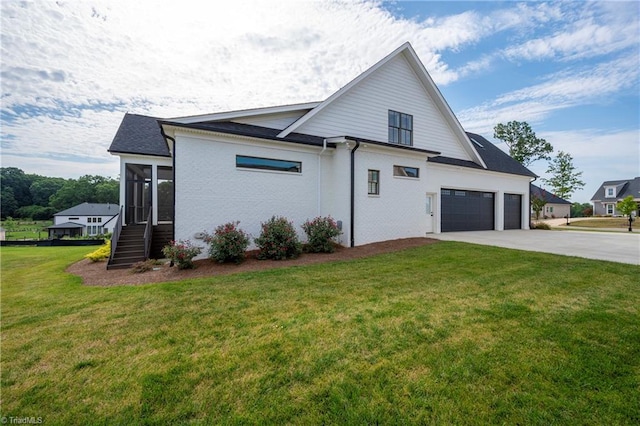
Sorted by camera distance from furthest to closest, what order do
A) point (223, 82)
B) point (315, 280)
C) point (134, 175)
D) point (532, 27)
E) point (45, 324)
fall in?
point (134, 175), point (223, 82), point (532, 27), point (315, 280), point (45, 324)

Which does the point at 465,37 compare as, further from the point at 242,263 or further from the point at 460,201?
the point at 242,263

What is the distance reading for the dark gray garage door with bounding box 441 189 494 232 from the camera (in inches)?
606

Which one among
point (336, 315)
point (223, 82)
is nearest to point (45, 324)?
point (336, 315)

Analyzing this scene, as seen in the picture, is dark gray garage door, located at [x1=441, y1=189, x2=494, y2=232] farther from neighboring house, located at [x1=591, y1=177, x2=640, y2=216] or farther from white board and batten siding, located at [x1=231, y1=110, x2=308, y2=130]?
neighboring house, located at [x1=591, y1=177, x2=640, y2=216]

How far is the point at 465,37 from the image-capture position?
12.0 m

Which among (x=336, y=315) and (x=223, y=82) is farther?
(x=223, y=82)

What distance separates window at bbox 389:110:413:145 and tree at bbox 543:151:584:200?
98.3ft

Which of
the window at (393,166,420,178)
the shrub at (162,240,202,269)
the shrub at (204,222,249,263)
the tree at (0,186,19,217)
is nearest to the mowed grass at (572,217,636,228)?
the window at (393,166,420,178)

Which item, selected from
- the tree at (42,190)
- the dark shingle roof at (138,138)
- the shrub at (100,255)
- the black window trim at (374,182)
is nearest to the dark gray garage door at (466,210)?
the black window trim at (374,182)

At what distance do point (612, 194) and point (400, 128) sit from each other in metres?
51.8

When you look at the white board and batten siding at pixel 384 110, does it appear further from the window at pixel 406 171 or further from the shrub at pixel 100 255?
the shrub at pixel 100 255

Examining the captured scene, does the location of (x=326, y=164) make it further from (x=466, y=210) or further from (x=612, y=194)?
(x=612, y=194)

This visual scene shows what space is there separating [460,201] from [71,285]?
17484 mm

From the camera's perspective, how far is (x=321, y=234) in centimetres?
995
